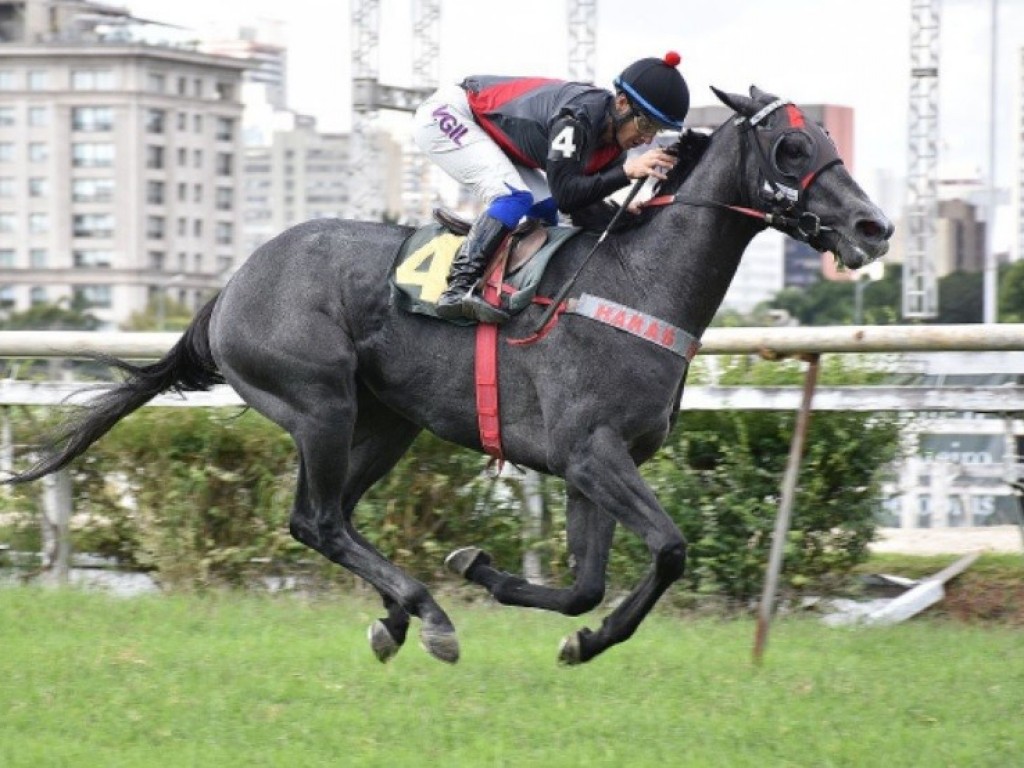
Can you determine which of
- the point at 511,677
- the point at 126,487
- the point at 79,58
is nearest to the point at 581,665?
the point at 511,677

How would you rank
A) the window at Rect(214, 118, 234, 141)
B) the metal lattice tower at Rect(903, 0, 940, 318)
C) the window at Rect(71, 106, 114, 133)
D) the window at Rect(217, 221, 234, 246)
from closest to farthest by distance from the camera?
1. the metal lattice tower at Rect(903, 0, 940, 318)
2. the window at Rect(71, 106, 114, 133)
3. the window at Rect(214, 118, 234, 141)
4. the window at Rect(217, 221, 234, 246)

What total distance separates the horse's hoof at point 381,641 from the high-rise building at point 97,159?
110 m

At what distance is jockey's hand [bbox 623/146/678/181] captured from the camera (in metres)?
5.90

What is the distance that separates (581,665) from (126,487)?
2868 mm

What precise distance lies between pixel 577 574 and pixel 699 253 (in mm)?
1131

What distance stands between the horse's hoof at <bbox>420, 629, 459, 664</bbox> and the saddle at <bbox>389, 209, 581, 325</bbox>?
1.04m

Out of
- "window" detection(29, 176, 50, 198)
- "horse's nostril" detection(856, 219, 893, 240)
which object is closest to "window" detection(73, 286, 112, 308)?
"window" detection(29, 176, 50, 198)

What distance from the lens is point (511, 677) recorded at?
607 centimetres

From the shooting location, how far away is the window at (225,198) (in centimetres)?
12681

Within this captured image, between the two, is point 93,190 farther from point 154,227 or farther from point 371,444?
point 371,444

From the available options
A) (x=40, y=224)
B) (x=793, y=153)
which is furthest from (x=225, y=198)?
(x=793, y=153)

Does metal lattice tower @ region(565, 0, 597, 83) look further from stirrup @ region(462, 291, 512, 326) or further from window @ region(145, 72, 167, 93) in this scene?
window @ region(145, 72, 167, 93)

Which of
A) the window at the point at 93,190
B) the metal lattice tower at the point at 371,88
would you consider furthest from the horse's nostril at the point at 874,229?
the window at the point at 93,190

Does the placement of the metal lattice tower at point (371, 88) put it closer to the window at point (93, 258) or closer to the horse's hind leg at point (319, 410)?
the horse's hind leg at point (319, 410)
